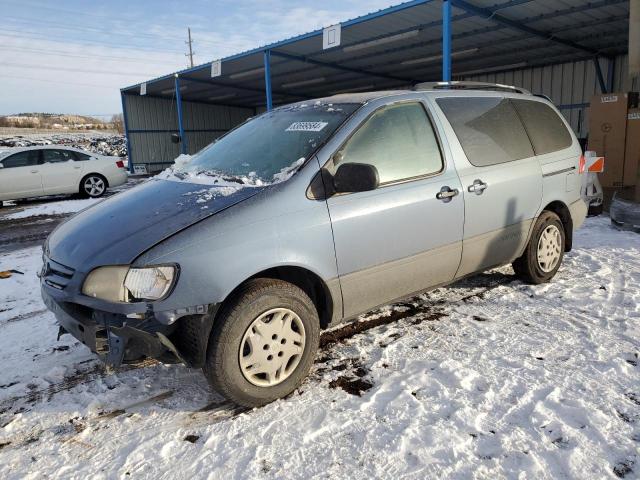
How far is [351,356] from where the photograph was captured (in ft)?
10.3

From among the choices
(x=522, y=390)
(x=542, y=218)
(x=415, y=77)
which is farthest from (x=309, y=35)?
(x=522, y=390)

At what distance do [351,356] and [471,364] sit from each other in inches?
29.8

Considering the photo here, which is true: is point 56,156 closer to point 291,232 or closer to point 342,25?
point 342,25

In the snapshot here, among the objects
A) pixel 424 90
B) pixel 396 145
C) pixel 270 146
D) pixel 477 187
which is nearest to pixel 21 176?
pixel 270 146

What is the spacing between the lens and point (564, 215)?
4.50 meters

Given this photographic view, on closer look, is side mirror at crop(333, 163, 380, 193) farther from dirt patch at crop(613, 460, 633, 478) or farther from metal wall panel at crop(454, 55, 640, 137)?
metal wall panel at crop(454, 55, 640, 137)

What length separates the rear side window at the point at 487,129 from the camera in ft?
11.7

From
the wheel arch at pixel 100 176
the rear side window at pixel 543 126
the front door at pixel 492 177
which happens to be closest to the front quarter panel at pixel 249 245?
the front door at pixel 492 177

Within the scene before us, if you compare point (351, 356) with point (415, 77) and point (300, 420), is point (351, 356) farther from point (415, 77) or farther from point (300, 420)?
point (415, 77)

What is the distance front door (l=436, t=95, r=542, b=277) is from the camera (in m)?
Answer: 3.52

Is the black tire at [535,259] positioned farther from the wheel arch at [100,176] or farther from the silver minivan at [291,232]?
the wheel arch at [100,176]

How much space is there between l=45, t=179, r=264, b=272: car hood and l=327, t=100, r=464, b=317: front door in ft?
2.13

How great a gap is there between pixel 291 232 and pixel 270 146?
0.85 m

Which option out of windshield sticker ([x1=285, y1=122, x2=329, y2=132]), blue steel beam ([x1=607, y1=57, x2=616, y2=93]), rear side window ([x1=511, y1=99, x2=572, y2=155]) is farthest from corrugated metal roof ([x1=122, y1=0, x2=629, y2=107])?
windshield sticker ([x1=285, y1=122, x2=329, y2=132])
